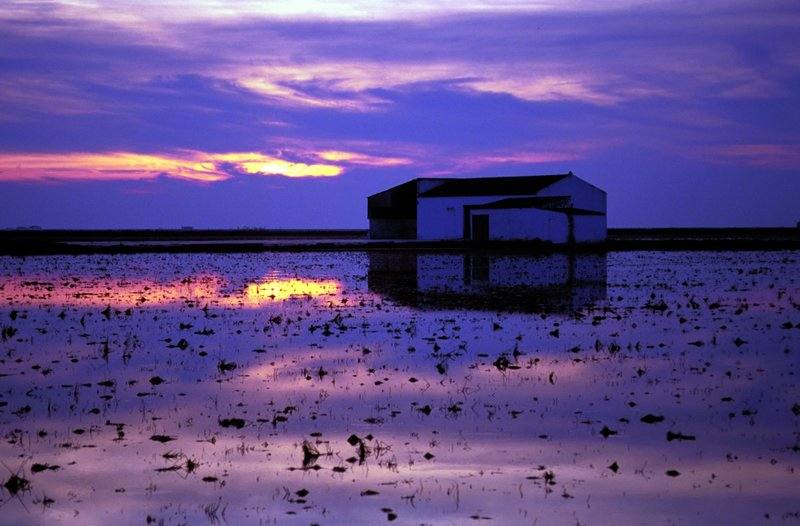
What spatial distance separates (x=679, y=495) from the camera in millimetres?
8266

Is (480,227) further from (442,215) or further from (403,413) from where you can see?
(403,413)

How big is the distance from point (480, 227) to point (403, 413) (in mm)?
61704

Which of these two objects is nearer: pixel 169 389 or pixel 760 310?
pixel 169 389

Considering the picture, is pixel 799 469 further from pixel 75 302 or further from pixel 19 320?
pixel 75 302

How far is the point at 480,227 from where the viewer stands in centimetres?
7288

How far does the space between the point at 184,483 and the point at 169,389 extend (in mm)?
5050

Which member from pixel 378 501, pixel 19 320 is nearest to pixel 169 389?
pixel 378 501

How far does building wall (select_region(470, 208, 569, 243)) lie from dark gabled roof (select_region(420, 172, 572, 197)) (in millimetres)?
6716

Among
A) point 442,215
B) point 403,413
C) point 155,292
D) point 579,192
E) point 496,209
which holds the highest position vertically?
point 579,192

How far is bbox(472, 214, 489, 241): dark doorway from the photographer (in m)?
72.0

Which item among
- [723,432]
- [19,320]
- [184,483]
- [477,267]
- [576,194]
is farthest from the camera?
[576,194]

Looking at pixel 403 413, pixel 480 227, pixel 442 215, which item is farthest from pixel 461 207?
pixel 403 413

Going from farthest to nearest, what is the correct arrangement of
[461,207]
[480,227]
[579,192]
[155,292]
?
[579,192] < [461,207] < [480,227] < [155,292]

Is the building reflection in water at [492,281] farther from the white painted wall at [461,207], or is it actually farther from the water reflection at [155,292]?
the white painted wall at [461,207]
